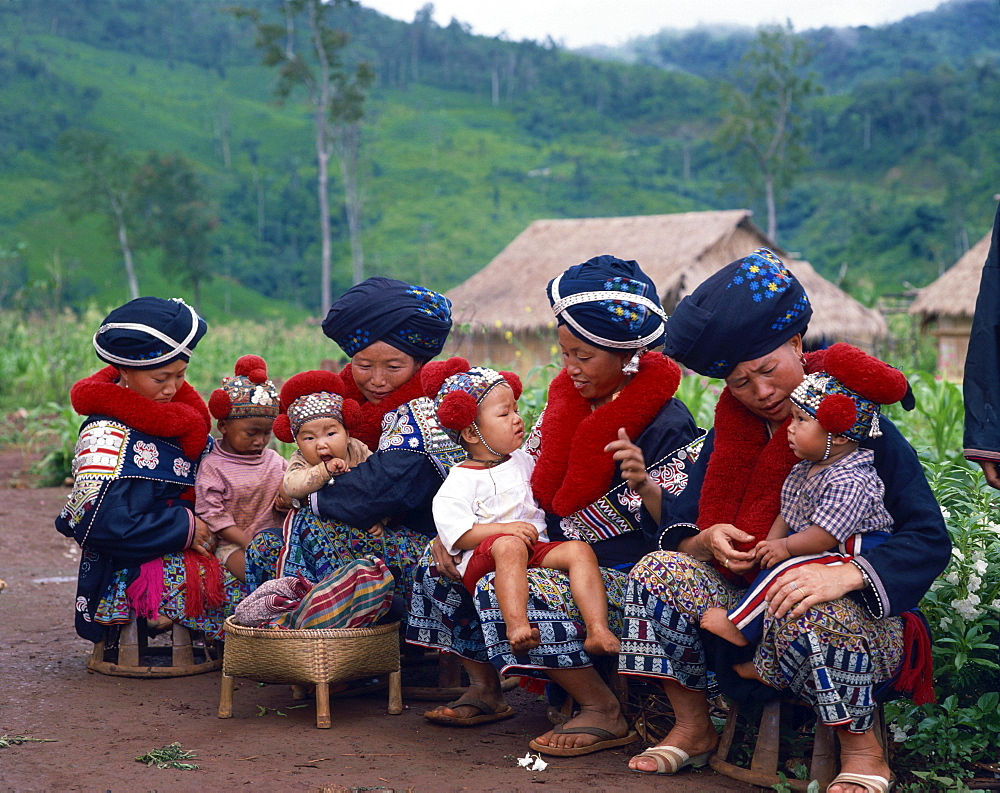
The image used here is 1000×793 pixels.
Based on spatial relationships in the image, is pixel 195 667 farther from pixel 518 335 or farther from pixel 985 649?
pixel 518 335

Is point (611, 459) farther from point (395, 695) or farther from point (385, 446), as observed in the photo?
point (395, 695)

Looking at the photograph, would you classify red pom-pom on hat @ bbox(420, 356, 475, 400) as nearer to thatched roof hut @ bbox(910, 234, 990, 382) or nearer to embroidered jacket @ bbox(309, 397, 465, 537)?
embroidered jacket @ bbox(309, 397, 465, 537)

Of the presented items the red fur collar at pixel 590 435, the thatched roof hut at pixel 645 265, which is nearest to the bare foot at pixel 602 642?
the red fur collar at pixel 590 435

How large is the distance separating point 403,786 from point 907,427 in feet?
12.7

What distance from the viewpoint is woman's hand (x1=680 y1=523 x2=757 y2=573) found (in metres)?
2.94

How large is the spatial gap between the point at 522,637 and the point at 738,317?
1095mm

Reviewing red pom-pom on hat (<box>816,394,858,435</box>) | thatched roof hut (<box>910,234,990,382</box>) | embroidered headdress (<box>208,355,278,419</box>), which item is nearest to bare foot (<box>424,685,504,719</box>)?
embroidered headdress (<box>208,355,278,419</box>)

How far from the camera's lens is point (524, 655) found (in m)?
3.23

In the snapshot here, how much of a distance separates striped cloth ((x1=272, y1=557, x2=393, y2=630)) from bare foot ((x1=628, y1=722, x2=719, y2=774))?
1008 millimetres

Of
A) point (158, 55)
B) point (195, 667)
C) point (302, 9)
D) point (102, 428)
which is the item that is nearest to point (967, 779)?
point (195, 667)

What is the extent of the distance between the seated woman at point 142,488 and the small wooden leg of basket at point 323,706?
81cm

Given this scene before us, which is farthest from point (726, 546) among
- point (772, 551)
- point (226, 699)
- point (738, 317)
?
point (226, 699)

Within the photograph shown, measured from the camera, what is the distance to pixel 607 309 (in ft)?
10.8

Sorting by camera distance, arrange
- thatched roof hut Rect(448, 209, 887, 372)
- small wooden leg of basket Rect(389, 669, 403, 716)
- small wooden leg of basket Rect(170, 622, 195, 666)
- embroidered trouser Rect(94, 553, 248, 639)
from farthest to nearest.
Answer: thatched roof hut Rect(448, 209, 887, 372) → small wooden leg of basket Rect(170, 622, 195, 666) → embroidered trouser Rect(94, 553, 248, 639) → small wooden leg of basket Rect(389, 669, 403, 716)
